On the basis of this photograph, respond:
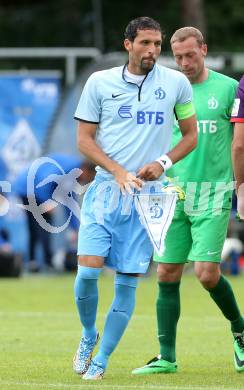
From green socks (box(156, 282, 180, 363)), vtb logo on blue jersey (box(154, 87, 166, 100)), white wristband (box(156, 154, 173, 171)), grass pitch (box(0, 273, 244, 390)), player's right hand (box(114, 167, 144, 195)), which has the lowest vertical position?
grass pitch (box(0, 273, 244, 390))

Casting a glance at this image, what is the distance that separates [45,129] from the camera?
21469 mm

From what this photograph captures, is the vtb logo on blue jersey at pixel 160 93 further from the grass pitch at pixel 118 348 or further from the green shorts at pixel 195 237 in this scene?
the grass pitch at pixel 118 348

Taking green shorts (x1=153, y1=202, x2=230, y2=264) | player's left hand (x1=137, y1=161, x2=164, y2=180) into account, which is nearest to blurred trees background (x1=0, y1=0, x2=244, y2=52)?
green shorts (x1=153, y1=202, x2=230, y2=264)

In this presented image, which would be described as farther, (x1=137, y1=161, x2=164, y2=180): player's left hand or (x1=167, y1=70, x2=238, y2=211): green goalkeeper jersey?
(x1=167, y1=70, x2=238, y2=211): green goalkeeper jersey

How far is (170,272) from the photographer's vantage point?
946cm

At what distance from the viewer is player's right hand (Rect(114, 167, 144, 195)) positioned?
8.53 m

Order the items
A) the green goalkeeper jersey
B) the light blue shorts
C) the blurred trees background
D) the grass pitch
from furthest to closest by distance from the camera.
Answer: the blurred trees background → the green goalkeeper jersey → the light blue shorts → the grass pitch

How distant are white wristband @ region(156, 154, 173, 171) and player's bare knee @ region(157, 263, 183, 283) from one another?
3.38ft

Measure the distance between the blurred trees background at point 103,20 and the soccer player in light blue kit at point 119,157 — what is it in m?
15.7

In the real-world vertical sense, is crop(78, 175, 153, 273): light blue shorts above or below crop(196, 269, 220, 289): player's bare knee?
above

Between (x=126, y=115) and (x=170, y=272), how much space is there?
4.45 ft

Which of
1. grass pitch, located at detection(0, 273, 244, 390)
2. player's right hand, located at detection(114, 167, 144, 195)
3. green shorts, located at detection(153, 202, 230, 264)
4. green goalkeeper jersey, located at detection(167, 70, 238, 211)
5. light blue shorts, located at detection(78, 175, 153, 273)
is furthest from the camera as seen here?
green goalkeeper jersey, located at detection(167, 70, 238, 211)

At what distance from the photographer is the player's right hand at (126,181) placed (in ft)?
28.0

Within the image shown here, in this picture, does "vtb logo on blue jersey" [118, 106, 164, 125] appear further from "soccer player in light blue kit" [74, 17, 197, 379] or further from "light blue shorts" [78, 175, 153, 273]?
"light blue shorts" [78, 175, 153, 273]
